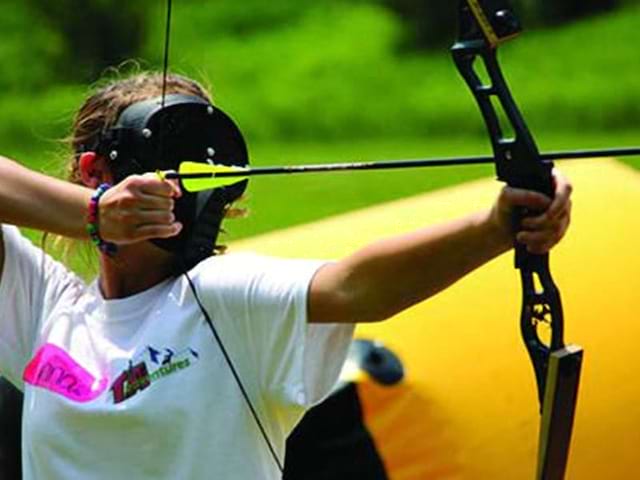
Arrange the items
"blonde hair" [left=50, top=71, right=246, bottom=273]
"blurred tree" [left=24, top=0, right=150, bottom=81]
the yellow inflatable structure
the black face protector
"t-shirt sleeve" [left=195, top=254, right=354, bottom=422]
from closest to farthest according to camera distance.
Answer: "t-shirt sleeve" [left=195, top=254, right=354, bottom=422], the black face protector, "blonde hair" [left=50, top=71, right=246, bottom=273], the yellow inflatable structure, "blurred tree" [left=24, top=0, right=150, bottom=81]

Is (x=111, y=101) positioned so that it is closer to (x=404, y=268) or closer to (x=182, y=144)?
(x=182, y=144)

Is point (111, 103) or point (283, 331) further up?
point (111, 103)

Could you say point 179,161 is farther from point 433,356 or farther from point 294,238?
point 294,238

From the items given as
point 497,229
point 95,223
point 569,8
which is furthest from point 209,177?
point 569,8

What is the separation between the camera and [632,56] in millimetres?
14109

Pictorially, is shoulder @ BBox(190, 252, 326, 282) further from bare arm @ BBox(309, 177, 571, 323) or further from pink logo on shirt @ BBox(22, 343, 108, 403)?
pink logo on shirt @ BBox(22, 343, 108, 403)

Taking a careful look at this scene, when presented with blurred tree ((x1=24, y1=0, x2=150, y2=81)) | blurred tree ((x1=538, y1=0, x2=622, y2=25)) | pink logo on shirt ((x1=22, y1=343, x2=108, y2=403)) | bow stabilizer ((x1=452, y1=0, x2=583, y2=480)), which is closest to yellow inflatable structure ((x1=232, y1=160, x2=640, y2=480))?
pink logo on shirt ((x1=22, y1=343, x2=108, y2=403))

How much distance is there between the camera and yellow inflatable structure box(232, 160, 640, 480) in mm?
4031

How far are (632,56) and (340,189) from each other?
180 inches

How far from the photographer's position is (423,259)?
8.02ft

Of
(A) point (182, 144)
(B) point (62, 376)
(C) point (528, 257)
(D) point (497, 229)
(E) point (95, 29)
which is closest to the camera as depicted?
(D) point (497, 229)

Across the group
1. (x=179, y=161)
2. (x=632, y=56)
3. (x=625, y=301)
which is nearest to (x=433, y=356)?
(x=625, y=301)

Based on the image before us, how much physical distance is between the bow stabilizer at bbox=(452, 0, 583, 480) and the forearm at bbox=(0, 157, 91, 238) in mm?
561

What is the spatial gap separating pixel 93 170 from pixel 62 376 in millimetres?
330
